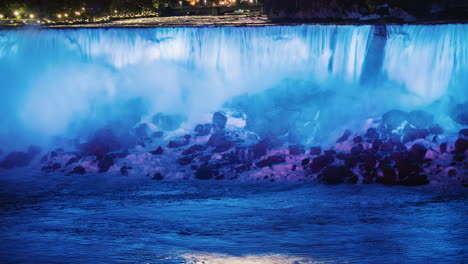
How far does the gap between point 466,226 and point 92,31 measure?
10907mm

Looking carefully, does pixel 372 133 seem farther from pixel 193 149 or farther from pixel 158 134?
pixel 158 134

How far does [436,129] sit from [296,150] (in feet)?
10.4

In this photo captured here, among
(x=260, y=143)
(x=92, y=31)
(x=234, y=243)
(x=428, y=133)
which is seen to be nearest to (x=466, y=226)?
(x=234, y=243)

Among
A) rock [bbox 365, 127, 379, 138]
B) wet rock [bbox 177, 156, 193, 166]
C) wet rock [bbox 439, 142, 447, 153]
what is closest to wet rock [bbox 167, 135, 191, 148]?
wet rock [bbox 177, 156, 193, 166]

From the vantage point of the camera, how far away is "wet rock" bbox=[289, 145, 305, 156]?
12552 millimetres

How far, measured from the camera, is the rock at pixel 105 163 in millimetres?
12309

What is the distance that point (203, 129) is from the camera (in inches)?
559

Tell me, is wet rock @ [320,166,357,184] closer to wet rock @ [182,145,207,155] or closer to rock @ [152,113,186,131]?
wet rock @ [182,145,207,155]

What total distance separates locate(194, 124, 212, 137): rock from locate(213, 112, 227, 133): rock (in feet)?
0.51

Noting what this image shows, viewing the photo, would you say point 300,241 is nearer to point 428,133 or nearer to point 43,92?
point 428,133

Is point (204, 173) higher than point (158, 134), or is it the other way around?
point (158, 134)

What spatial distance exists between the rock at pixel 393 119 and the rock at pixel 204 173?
168 inches

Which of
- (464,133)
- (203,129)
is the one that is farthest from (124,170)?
(464,133)

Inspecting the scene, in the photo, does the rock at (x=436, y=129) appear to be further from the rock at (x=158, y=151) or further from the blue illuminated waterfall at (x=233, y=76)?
the rock at (x=158, y=151)
